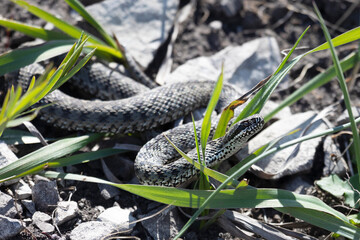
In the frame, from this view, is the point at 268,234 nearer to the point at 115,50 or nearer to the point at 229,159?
the point at 229,159

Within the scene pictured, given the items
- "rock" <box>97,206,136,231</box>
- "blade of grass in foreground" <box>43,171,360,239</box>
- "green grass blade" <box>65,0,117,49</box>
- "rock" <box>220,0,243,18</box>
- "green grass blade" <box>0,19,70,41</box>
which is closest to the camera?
"blade of grass in foreground" <box>43,171,360,239</box>

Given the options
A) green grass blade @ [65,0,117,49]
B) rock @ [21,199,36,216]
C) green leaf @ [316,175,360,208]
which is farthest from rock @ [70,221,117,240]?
green grass blade @ [65,0,117,49]

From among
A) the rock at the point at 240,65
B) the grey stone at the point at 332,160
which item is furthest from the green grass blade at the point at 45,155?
the grey stone at the point at 332,160

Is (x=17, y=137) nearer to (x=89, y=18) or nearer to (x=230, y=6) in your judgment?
(x=89, y=18)

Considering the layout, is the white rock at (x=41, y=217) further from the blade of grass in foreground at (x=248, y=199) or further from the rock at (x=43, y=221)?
the blade of grass in foreground at (x=248, y=199)

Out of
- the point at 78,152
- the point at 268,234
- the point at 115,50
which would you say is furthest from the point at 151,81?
the point at 268,234

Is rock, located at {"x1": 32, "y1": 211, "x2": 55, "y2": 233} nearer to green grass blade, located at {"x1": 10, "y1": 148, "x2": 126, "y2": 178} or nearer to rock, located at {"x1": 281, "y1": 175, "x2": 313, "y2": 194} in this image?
green grass blade, located at {"x1": 10, "y1": 148, "x2": 126, "y2": 178}
